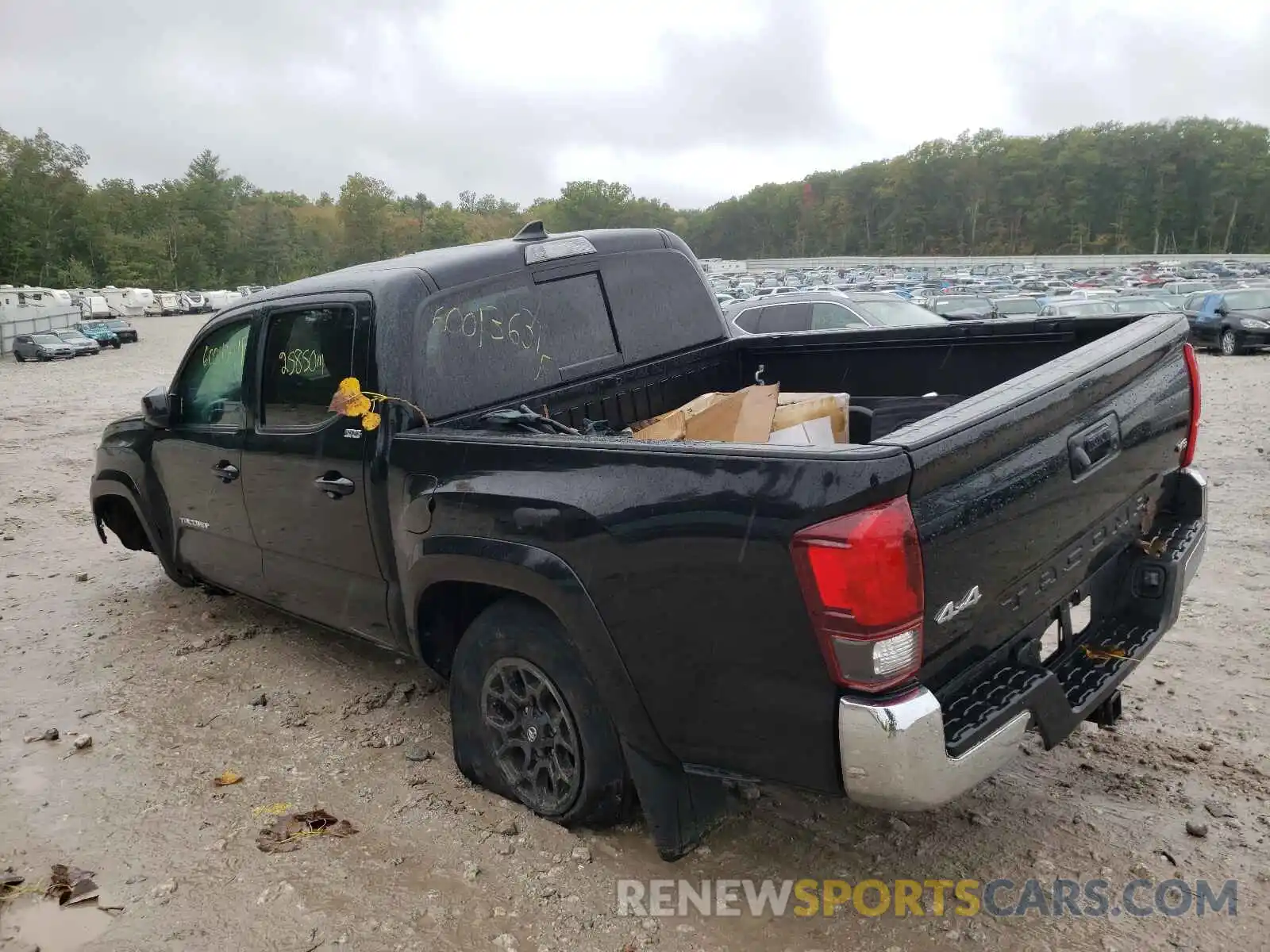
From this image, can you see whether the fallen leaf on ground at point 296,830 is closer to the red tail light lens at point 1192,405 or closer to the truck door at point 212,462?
A: the truck door at point 212,462

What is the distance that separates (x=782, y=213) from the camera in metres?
150

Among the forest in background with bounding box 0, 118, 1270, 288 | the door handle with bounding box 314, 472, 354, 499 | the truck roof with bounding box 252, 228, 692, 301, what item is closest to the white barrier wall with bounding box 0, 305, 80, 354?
the truck roof with bounding box 252, 228, 692, 301

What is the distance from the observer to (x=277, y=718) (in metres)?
4.41

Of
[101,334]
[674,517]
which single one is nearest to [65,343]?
[101,334]

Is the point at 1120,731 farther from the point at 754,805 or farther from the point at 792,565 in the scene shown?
the point at 792,565

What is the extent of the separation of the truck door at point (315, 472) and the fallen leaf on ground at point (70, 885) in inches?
50.8

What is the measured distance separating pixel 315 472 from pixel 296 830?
1.38 metres

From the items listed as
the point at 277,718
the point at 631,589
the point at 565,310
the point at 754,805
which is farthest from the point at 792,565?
the point at 277,718

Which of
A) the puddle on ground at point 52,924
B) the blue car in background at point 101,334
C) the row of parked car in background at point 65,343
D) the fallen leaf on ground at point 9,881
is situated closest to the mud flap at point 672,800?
the puddle on ground at point 52,924

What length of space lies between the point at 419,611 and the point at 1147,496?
2653 millimetres

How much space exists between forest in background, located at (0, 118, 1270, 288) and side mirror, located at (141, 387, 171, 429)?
95.4 m

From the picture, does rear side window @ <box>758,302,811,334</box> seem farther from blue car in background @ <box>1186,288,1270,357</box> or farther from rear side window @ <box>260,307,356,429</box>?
blue car in background @ <box>1186,288,1270,357</box>

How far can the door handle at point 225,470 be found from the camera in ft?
14.8

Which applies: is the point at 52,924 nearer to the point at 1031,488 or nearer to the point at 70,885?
the point at 70,885
